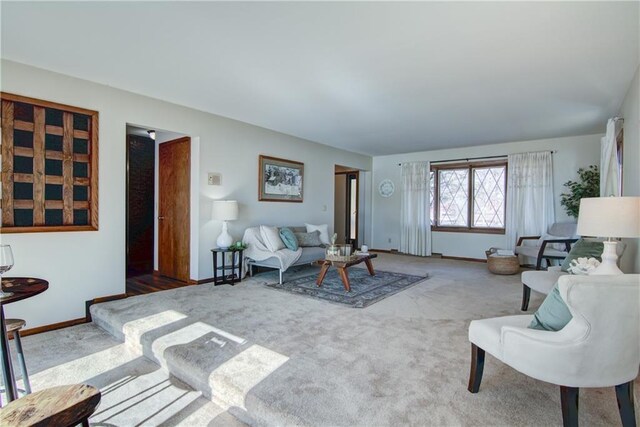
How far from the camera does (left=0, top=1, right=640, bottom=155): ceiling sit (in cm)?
219

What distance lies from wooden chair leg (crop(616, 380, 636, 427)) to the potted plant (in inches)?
190

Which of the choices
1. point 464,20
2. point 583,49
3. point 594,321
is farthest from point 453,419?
point 583,49

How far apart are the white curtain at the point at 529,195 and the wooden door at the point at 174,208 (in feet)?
18.8

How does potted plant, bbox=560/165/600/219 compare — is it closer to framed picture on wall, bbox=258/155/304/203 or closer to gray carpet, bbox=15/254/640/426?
gray carpet, bbox=15/254/640/426

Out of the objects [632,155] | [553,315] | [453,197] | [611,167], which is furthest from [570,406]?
[453,197]

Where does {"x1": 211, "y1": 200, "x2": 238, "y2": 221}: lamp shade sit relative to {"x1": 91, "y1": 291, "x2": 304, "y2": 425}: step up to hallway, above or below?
above

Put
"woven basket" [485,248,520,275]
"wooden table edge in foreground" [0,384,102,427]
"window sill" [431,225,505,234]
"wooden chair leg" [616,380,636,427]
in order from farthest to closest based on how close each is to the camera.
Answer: "window sill" [431,225,505,234] < "woven basket" [485,248,520,275] < "wooden chair leg" [616,380,636,427] < "wooden table edge in foreground" [0,384,102,427]

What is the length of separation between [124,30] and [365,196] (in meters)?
6.43

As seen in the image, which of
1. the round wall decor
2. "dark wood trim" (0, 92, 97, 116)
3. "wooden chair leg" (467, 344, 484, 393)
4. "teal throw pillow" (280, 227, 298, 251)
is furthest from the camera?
the round wall decor

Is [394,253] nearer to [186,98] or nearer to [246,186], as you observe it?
[246,186]

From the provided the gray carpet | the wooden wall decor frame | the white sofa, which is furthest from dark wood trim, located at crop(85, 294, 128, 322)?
the white sofa

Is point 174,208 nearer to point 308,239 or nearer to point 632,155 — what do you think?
point 308,239

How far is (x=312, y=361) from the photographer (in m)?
2.25

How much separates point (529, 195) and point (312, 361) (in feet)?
18.4
